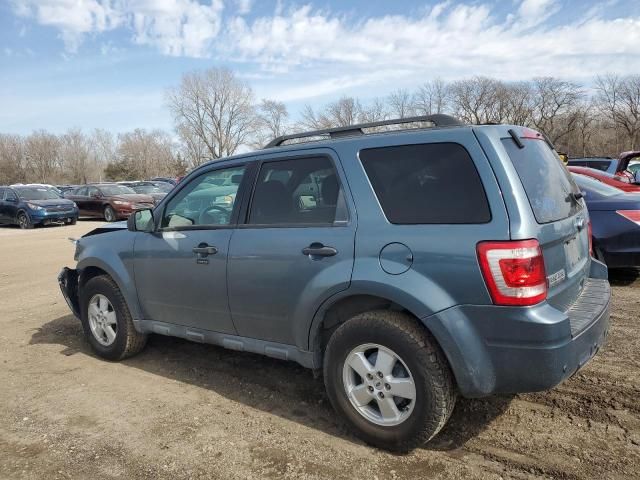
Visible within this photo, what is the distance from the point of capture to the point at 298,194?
3.54 metres

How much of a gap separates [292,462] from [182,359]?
6.94 feet

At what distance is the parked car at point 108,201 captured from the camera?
20469 mm

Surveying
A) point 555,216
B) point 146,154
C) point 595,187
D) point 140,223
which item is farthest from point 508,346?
point 146,154

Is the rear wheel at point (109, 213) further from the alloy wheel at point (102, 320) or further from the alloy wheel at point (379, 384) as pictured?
the alloy wheel at point (379, 384)

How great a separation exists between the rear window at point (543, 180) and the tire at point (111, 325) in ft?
11.3

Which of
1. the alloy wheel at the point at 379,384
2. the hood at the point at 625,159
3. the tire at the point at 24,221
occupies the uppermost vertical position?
the hood at the point at 625,159

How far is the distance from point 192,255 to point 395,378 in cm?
185

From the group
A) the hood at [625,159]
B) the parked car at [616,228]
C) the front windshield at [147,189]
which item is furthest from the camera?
the front windshield at [147,189]

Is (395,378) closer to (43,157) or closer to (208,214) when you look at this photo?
(208,214)

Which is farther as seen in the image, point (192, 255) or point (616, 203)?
point (616, 203)

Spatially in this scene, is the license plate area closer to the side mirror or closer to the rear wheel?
the side mirror

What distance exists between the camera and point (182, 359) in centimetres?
480

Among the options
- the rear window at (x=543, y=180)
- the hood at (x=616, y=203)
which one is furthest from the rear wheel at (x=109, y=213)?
the rear window at (x=543, y=180)

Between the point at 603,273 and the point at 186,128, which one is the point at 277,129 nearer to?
the point at 186,128
